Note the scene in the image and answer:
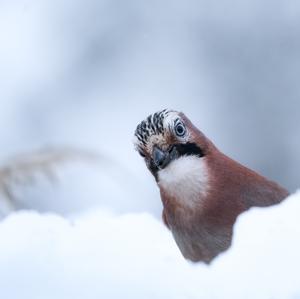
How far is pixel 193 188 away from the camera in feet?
7.89

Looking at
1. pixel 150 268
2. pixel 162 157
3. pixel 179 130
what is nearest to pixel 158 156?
pixel 162 157

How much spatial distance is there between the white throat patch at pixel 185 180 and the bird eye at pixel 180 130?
0.20 ft

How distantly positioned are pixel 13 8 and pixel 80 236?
5707 mm

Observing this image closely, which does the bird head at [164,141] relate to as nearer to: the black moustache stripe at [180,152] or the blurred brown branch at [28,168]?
the black moustache stripe at [180,152]

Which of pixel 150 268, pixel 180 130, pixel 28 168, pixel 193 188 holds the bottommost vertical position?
pixel 150 268

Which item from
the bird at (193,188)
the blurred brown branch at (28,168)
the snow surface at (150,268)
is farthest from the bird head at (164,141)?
the snow surface at (150,268)

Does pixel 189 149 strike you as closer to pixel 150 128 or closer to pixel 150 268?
pixel 150 128

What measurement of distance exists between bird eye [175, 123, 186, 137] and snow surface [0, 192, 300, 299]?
94cm

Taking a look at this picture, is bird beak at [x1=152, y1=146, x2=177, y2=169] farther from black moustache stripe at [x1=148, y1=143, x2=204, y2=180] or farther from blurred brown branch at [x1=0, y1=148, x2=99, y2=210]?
blurred brown branch at [x1=0, y1=148, x2=99, y2=210]

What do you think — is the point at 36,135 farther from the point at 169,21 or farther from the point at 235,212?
the point at 235,212

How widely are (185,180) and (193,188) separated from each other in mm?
37

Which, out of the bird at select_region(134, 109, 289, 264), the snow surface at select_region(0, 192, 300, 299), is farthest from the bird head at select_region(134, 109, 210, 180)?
the snow surface at select_region(0, 192, 300, 299)

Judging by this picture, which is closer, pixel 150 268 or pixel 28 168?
pixel 150 268

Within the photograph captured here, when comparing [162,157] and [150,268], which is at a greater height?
[162,157]
